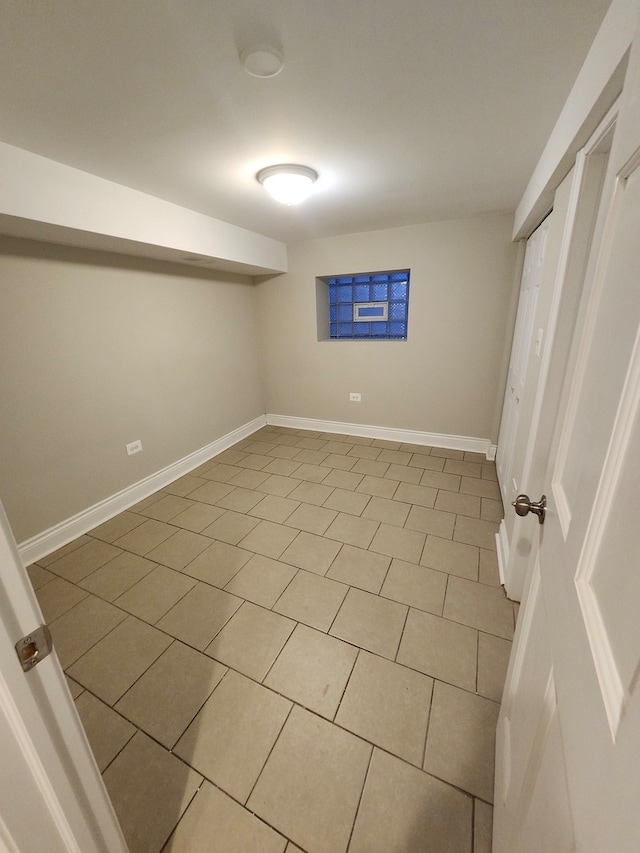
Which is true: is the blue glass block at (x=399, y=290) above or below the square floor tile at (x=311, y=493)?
above

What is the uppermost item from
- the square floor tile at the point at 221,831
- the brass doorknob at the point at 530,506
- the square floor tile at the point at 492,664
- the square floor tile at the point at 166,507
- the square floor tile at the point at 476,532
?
the brass doorknob at the point at 530,506

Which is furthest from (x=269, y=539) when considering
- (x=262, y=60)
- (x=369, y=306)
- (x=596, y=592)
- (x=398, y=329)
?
(x=369, y=306)

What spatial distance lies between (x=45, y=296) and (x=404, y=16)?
233cm

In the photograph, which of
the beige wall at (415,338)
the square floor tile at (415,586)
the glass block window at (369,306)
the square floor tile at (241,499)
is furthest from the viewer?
the glass block window at (369,306)

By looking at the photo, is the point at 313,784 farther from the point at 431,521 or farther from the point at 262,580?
the point at 431,521

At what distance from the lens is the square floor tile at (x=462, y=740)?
1123 millimetres

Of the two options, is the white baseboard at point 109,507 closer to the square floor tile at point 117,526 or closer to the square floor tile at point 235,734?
the square floor tile at point 117,526

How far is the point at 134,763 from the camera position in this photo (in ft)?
3.91

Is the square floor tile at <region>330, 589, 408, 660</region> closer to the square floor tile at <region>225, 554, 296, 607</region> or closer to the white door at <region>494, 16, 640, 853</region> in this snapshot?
the square floor tile at <region>225, 554, 296, 607</region>

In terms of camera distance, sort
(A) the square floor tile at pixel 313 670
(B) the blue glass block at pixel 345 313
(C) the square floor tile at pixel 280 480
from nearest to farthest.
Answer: (A) the square floor tile at pixel 313 670
(C) the square floor tile at pixel 280 480
(B) the blue glass block at pixel 345 313

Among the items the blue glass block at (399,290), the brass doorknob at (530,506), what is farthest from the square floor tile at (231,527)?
the blue glass block at (399,290)

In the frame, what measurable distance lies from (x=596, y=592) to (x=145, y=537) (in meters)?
2.57

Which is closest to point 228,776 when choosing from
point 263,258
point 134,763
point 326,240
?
point 134,763

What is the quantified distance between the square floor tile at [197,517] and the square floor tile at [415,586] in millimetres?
1376
